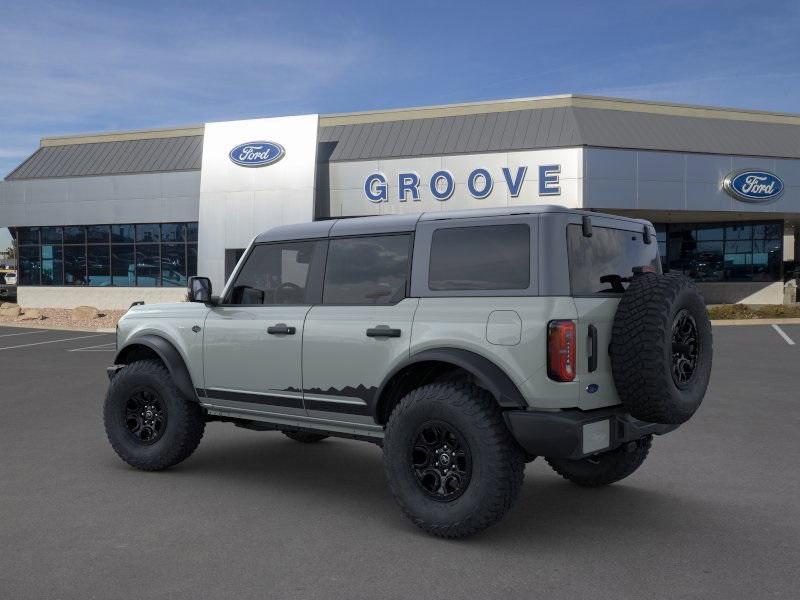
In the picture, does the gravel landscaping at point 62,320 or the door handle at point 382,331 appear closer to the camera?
the door handle at point 382,331

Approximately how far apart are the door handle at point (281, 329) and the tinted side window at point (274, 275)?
8.7 inches

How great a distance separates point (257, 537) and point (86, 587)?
3.62 ft

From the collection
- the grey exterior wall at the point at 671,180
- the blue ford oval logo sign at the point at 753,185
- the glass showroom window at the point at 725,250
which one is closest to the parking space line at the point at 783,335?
the grey exterior wall at the point at 671,180

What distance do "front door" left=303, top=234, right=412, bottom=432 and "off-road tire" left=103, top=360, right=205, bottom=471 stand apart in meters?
1.39

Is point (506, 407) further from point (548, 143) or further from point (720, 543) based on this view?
point (548, 143)

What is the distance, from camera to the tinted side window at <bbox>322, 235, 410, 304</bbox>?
549cm

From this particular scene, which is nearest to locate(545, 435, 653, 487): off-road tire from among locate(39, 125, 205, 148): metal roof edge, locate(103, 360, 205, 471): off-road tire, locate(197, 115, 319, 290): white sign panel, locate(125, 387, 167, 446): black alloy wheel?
locate(103, 360, 205, 471): off-road tire

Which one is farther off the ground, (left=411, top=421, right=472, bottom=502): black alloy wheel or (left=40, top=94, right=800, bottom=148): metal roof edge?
(left=40, top=94, right=800, bottom=148): metal roof edge

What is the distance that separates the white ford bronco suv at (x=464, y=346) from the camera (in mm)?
4695

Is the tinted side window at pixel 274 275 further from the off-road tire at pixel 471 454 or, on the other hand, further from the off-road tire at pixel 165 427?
the off-road tire at pixel 471 454

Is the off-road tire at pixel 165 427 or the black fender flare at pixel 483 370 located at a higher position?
the black fender flare at pixel 483 370

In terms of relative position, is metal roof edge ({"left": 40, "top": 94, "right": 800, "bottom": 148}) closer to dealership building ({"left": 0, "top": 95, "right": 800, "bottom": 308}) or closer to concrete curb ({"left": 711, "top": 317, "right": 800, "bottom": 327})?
dealership building ({"left": 0, "top": 95, "right": 800, "bottom": 308})

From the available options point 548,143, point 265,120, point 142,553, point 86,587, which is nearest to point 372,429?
point 142,553

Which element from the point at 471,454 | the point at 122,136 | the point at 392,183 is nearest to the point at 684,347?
the point at 471,454
